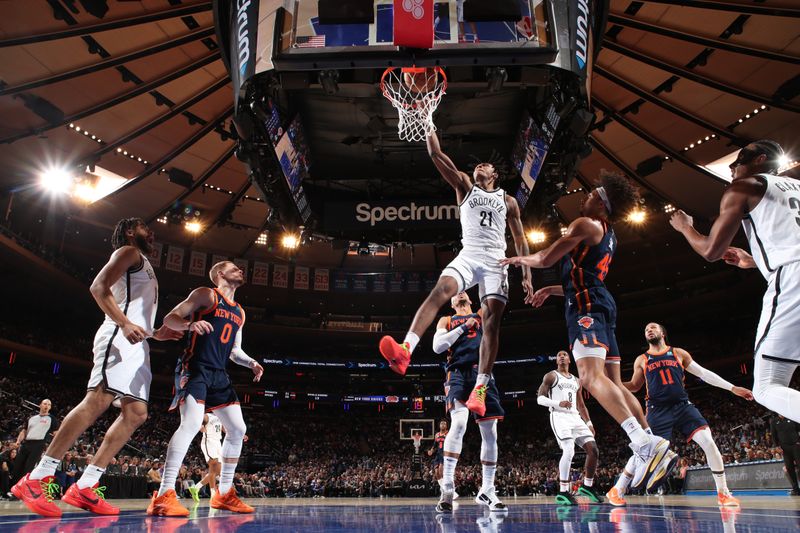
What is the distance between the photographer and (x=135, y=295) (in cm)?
548

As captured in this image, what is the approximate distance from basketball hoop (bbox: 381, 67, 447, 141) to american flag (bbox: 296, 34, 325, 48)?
1104 mm

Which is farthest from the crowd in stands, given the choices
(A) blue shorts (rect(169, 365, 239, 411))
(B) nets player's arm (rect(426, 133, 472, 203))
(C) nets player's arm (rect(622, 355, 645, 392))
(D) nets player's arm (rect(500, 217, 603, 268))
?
(D) nets player's arm (rect(500, 217, 603, 268))

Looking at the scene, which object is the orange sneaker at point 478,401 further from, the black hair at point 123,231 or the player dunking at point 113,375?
the black hair at point 123,231

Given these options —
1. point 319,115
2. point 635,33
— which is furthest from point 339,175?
point 635,33

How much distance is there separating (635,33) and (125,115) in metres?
13.2

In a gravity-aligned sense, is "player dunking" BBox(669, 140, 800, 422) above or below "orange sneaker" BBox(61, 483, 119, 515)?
above

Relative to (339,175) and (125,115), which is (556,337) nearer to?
(339,175)

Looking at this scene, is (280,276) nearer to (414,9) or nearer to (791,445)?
(414,9)

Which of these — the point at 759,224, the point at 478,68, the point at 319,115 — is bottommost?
the point at 759,224

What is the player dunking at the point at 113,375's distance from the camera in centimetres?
480

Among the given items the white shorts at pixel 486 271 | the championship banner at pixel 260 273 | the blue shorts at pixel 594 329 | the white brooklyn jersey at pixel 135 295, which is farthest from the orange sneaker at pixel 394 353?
the championship banner at pixel 260 273

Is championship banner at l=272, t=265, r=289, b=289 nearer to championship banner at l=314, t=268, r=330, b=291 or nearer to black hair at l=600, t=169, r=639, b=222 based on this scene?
championship banner at l=314, t=268, r=330, b=291

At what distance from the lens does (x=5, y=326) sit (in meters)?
25.4

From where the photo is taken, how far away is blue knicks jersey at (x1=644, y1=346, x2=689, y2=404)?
300 inches
